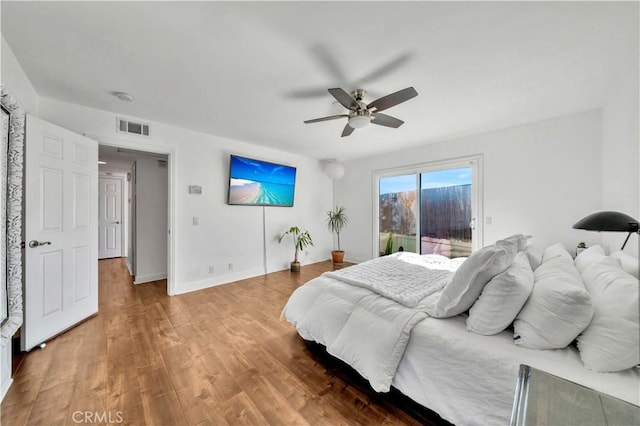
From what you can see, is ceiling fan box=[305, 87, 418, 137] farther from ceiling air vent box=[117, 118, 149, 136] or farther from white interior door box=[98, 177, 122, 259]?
white interior door box=[98, 177, 122, 259]

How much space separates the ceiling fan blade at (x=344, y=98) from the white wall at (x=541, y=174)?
2523 millimetres

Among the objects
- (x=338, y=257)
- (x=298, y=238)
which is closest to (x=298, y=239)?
(x=298, y=238)

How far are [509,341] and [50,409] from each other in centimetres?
262

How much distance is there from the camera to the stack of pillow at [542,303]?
94 cm

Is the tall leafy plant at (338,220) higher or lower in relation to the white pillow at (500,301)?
→ higher

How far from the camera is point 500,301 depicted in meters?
1.25

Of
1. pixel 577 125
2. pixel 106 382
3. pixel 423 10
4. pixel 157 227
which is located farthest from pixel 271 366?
pixel 577 125

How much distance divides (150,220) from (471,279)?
15.2 ft

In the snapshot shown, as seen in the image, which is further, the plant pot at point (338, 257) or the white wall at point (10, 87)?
the plant pot at point (338, 257)

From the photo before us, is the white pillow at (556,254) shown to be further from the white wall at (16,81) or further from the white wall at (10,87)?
the white wall at (16,81)

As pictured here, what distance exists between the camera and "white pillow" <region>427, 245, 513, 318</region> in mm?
1330

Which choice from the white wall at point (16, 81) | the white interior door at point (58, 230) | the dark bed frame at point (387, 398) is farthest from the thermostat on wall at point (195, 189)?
the dark bed frame at point (387, 398)

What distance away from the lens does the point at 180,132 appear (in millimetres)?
3381

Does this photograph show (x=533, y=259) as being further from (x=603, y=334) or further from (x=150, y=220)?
(x=150, y=220)
